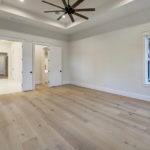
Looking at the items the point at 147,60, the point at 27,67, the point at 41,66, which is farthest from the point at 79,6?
the point at 41,66

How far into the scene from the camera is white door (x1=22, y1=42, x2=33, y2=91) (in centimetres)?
527

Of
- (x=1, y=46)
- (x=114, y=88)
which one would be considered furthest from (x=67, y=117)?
(x=1, y=46)

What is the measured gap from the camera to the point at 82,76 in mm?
6367

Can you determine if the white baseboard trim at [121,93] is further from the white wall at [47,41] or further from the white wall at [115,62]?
the white wall at [47,41]

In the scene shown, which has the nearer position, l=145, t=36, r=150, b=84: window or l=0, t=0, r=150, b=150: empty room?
l=0, t=0, r=150, b=150: empty room

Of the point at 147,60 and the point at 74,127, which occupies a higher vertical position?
the point at 147,60

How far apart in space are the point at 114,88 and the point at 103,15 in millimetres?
3088

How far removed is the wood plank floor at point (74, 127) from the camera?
176 cm

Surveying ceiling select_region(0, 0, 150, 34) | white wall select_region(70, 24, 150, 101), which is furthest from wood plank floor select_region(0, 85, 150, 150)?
ceiling select_region(0, 0, 150, 34)

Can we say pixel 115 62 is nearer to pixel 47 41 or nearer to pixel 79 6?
pixel 79 6

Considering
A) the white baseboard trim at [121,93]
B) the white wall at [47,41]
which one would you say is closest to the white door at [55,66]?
the white wall at [47,41]

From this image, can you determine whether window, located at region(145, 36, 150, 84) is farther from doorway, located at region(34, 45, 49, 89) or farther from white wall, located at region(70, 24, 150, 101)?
doorway, located at region(34, 45, 49, 89)

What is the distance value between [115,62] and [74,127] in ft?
11.3

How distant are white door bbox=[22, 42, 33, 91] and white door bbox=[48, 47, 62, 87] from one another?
42.4 inches
